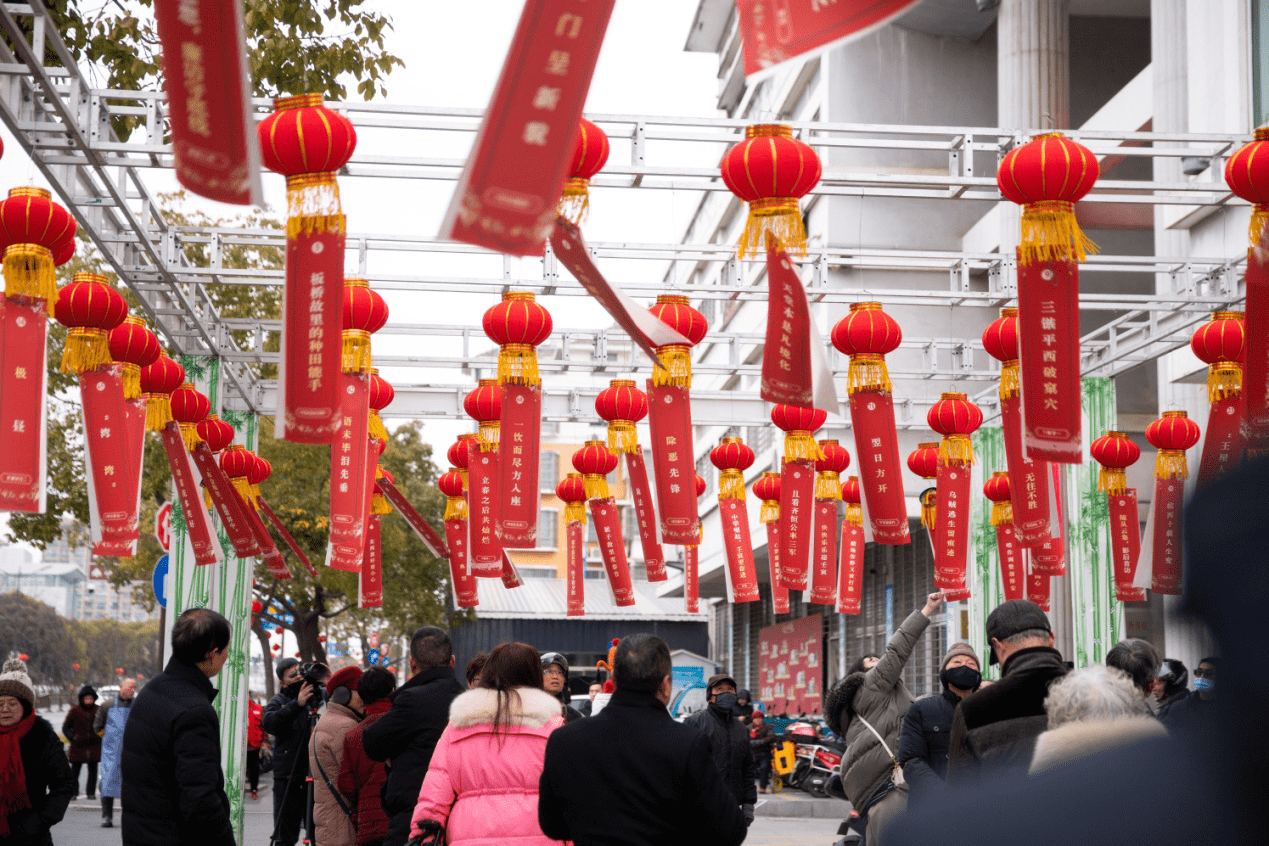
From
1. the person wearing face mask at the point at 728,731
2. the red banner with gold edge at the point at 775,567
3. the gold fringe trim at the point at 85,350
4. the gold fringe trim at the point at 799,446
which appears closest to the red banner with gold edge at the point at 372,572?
the red banner with gold edge at the point at 775,567

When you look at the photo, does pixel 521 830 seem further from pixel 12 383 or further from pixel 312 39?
pixel 312 39

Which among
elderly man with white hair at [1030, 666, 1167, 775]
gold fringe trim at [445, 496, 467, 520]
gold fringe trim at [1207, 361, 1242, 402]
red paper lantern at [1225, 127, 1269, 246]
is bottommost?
elderly man with white hair at [1030, 666, 1167, 775]

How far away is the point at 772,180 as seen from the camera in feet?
27.7

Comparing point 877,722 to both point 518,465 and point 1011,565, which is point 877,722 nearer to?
point 518,465

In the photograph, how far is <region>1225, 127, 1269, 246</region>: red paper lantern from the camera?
29.0 feet

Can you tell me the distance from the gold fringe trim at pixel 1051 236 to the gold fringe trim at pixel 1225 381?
410 centimetres

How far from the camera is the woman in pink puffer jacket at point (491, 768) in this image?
5176 millimetres

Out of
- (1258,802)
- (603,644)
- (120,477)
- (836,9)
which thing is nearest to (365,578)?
(120,477)

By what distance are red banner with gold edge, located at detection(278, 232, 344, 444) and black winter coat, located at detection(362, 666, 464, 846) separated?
1.55 meters

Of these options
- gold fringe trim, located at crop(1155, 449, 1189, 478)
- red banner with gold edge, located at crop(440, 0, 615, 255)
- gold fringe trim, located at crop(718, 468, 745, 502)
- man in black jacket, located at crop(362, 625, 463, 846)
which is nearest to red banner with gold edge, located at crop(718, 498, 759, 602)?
gold fringe trim, located at crop(718, 468, 745, 502)

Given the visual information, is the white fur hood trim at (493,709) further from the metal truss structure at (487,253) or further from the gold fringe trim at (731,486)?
the gold fringe trim at (731,486)

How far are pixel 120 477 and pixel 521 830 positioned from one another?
682 centimetres

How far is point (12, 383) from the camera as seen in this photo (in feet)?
28.5

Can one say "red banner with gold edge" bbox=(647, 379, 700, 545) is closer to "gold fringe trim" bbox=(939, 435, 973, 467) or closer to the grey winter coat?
"gold fringe trim" bbox=(939, 435, 973, 467)
